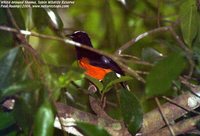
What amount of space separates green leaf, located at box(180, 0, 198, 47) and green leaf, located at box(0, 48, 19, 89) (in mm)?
669

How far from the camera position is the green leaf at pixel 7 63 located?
129 centimetres

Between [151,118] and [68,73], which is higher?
[68,73]

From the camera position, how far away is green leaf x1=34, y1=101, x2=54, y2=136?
3.78ft

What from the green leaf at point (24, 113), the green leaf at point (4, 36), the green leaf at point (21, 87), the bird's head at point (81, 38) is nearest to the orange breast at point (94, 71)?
the bird's head at point (81, 38)

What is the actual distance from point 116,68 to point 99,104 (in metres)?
0.56

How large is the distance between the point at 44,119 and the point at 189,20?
2.52 feet

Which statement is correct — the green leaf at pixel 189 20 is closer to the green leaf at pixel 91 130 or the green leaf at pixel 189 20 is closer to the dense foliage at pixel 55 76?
the dense foliage at pixel 55 76

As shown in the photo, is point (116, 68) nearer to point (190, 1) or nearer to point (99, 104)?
point (99, 104)

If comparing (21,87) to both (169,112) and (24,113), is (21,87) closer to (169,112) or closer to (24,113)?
(24,113)

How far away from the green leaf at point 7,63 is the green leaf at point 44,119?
0.65ft

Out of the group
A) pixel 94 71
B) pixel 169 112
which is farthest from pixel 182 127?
pixel 94 71

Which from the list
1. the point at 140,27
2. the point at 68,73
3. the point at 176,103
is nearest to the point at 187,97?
the point at 176,103

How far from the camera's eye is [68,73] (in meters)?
1.26

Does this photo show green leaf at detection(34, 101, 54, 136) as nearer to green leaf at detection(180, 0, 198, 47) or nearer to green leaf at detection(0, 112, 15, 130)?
green leaf at detection(0, 112, 15, 130)
